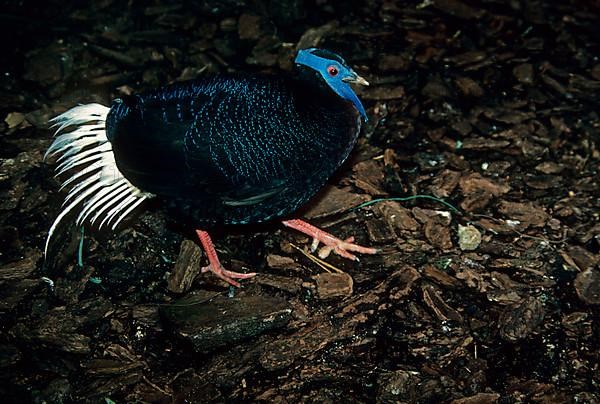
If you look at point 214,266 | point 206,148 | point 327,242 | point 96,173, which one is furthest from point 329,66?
point 96,173

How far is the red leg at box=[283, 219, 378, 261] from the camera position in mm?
3873

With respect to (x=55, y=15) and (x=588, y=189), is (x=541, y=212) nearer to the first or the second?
(x=588, y=189)

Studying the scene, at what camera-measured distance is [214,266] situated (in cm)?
373

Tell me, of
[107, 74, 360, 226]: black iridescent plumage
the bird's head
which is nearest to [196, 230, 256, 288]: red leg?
[107, 74, 360, 226]: black iridescent plumage

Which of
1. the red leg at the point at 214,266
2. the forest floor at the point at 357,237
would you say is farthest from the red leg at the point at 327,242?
the red leg at the point at 214,266

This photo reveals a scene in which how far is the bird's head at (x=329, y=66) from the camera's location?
3.68 meters

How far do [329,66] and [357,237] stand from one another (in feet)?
3.52

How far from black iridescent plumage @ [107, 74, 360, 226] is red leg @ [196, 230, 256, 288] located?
177 mm

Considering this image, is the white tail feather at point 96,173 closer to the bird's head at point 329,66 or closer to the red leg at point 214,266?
the red leg at point 214,266

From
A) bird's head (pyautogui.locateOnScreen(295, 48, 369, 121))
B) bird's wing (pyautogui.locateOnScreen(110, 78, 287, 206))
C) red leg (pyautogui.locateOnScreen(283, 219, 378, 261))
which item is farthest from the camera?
red leg (pyautogui.locateOnScreen(283, 219, 378, 261))

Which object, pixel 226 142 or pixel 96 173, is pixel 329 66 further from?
pixel 96 173

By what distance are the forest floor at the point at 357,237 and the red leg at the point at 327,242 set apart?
67mm

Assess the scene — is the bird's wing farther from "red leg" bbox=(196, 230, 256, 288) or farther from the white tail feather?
"red leg" bbox=(196, 230, 256, 288)

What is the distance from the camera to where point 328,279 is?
3705 millimetres
